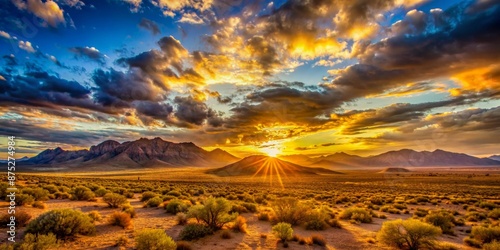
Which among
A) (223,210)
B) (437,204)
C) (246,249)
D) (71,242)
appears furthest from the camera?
(437,204)

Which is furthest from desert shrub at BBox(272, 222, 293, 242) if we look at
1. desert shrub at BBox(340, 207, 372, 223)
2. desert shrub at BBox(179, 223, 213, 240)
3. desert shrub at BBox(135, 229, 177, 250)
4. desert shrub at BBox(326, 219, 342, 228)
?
desert shrub at BBox(340, 207, 372, 223)

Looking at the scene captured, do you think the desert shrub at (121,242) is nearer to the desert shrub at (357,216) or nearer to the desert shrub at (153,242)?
the desert shrub at (153,242)

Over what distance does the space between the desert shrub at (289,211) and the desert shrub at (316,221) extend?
33 cm

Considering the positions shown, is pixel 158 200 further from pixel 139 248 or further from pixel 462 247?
pixel 462 247

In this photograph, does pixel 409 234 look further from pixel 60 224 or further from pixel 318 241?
pixel 60 224

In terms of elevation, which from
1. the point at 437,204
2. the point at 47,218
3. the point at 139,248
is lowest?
the point at 437,204

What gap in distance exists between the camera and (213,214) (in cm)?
1404

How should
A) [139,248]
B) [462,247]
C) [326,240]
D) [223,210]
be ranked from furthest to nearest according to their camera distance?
[223,210]
[326,240]
[462,247]
[139,248]

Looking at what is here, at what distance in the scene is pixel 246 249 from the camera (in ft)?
37.7

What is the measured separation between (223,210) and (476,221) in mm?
18763

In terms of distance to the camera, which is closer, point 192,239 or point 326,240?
point 192,239

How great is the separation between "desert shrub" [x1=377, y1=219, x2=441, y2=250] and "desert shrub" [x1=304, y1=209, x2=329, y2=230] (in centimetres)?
405

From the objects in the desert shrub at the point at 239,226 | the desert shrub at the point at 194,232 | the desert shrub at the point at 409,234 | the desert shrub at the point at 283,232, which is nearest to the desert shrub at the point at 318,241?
the desert shrub at the point at 283,232

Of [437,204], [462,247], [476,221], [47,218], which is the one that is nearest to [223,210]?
[47,218]
